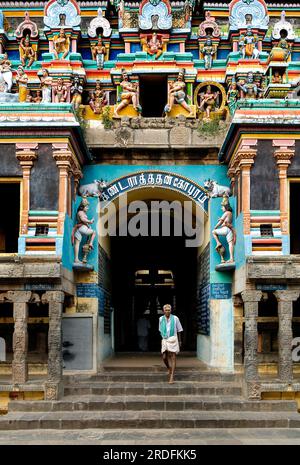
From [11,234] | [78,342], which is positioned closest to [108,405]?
[78,342]

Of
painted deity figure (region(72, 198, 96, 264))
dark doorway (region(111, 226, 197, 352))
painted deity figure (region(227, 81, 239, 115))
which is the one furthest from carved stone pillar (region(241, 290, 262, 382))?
dark doorway (region(111, 226, 197, 352))

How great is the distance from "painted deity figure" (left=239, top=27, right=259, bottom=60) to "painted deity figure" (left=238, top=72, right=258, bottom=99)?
2.32ft

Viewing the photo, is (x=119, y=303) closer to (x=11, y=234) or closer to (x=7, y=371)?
(x=11, y=234)

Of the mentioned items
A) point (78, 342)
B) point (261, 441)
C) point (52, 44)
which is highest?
point (52, 44)

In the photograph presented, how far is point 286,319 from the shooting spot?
11.2m

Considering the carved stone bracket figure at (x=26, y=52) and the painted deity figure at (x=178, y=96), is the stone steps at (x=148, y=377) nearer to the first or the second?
the painted deity figure at (x=178, y=96)

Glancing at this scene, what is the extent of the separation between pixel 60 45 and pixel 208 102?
12.4 feet

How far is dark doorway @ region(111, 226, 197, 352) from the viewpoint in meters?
19.5

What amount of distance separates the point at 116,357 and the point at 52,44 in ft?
26.1

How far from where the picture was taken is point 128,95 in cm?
1438

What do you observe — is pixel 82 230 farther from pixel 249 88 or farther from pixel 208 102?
pixel 249 88

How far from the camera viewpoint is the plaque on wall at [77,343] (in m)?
12.9

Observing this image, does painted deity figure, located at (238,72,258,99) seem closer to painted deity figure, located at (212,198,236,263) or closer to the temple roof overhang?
the temple roof overhang

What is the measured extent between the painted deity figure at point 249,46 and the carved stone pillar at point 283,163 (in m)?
3.93
